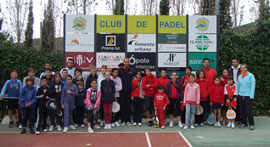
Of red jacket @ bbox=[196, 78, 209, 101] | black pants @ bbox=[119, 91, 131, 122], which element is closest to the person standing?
red jacket @ bbox=[196, 78, 209, 101]

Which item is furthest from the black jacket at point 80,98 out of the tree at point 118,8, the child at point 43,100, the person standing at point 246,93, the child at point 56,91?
the tree at point 118,8

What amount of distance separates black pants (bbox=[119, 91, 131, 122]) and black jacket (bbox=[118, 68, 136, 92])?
0.62 ft

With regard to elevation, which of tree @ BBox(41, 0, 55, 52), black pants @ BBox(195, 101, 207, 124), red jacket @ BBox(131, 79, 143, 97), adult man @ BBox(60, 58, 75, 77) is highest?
tree @ BBox(41, 0, 55, 52)

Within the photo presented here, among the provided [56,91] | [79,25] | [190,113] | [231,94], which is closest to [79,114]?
[56,91]

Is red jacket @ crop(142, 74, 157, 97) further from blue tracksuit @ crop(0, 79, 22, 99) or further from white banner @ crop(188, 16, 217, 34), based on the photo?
blue tracksuit @ crop(0, 79, 22, 99)

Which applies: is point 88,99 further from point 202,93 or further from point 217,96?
point 217,96

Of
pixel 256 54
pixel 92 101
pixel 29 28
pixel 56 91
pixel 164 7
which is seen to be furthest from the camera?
pixel 29 28

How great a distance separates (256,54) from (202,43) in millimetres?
2146

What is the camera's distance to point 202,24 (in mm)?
10711

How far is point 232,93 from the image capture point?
8.96 meters

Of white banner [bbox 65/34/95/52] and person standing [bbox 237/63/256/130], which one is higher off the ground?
white banner [bbox 65/34/95/52]

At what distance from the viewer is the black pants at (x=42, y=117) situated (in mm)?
8328

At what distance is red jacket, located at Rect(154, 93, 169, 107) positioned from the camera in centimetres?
880

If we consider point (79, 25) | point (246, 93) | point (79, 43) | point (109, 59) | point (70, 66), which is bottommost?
point (246, 93)
